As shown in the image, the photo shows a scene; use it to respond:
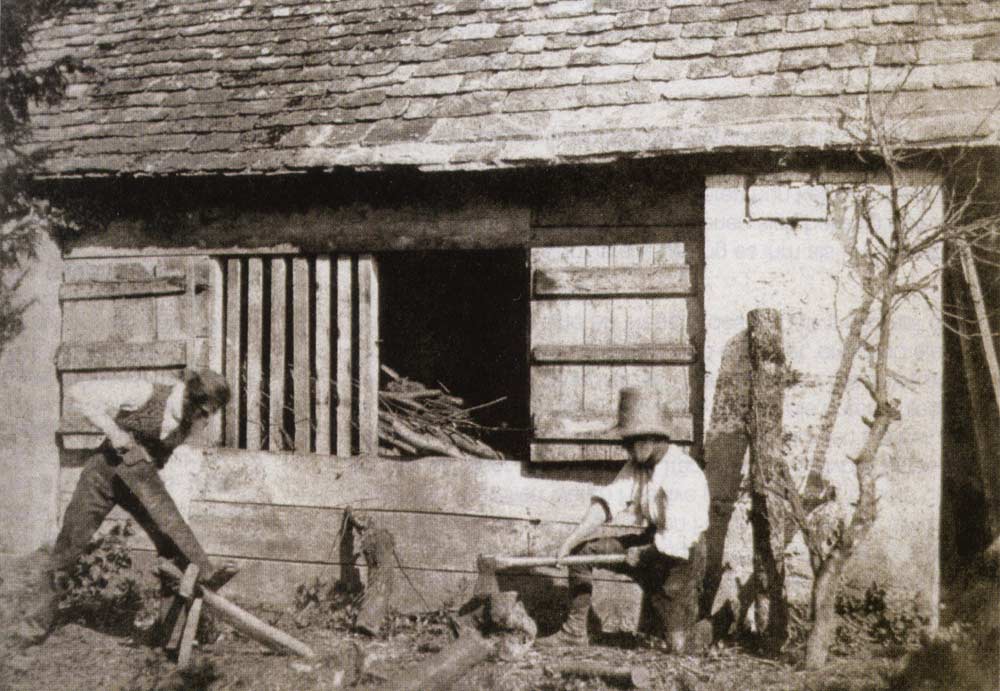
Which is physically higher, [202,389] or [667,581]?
[202,389]

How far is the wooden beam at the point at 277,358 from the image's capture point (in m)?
6.33

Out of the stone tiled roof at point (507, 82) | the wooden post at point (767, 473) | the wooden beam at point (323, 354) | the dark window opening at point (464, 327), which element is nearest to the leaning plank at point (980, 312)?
the stone tiled roof at point (507, 82)

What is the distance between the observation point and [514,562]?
5.07m

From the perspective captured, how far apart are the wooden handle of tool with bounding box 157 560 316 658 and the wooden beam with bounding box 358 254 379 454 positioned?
166 cm

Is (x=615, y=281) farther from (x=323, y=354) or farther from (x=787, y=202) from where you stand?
(x=323, y=354)

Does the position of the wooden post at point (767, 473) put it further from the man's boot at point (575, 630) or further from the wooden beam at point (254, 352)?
the wooden beam at point (254, 352)

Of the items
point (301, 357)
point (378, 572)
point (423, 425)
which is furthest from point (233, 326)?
point (378, 572)

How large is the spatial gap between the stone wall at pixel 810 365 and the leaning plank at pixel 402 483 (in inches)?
36.1

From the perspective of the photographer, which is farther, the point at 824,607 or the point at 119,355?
the point at 119,355

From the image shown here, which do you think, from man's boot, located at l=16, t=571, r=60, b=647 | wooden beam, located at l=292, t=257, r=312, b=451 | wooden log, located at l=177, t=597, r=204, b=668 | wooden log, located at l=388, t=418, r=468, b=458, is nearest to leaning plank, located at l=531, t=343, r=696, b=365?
wooden log, located at l=388, t=418, r=468, b=458

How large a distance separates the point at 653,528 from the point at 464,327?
145 inches

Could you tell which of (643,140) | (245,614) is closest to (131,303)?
(245,614)

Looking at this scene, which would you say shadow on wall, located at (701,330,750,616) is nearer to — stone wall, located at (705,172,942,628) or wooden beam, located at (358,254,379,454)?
stone wall, located at (705,172,942,628)

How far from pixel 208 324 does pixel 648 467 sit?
3.51 meters
